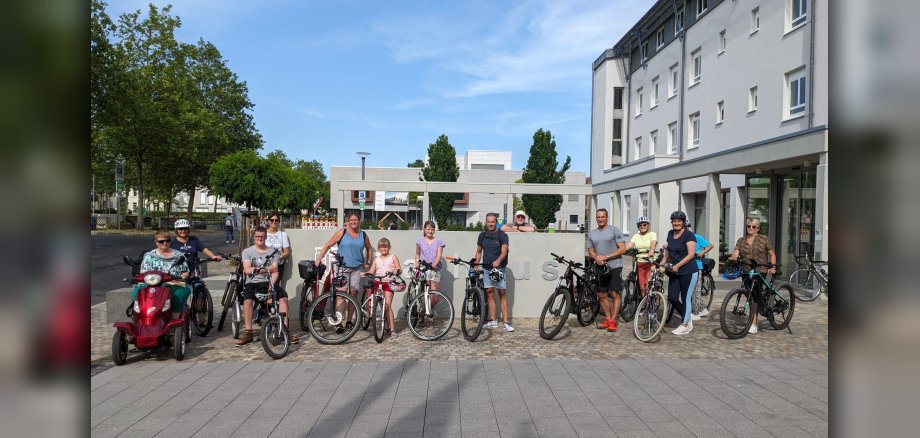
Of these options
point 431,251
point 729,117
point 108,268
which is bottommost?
point 108,268

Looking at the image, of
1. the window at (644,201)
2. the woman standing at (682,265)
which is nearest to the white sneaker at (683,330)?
the woman standing at (682,265)

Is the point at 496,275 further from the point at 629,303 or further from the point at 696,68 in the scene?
the point at 696,68

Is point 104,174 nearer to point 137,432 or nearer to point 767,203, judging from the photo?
point 767,203

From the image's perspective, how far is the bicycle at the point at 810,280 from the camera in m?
13.2

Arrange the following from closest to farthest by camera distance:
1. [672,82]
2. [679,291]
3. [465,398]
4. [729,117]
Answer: [465,398] < [679,291] < [729,117] < [672,82]

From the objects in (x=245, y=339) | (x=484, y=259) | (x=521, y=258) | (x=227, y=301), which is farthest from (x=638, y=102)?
(x=245, y=339)

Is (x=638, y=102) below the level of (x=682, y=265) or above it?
above

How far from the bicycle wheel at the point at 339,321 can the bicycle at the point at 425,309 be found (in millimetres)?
749

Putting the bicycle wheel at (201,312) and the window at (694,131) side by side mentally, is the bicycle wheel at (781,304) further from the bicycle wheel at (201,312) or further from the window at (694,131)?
the window at (694,131)

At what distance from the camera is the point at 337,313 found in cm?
873

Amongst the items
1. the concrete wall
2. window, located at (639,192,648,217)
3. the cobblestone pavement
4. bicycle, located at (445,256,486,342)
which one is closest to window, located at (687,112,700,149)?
window, located at (639,192,648,217)

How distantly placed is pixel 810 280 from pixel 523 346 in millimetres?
9624
